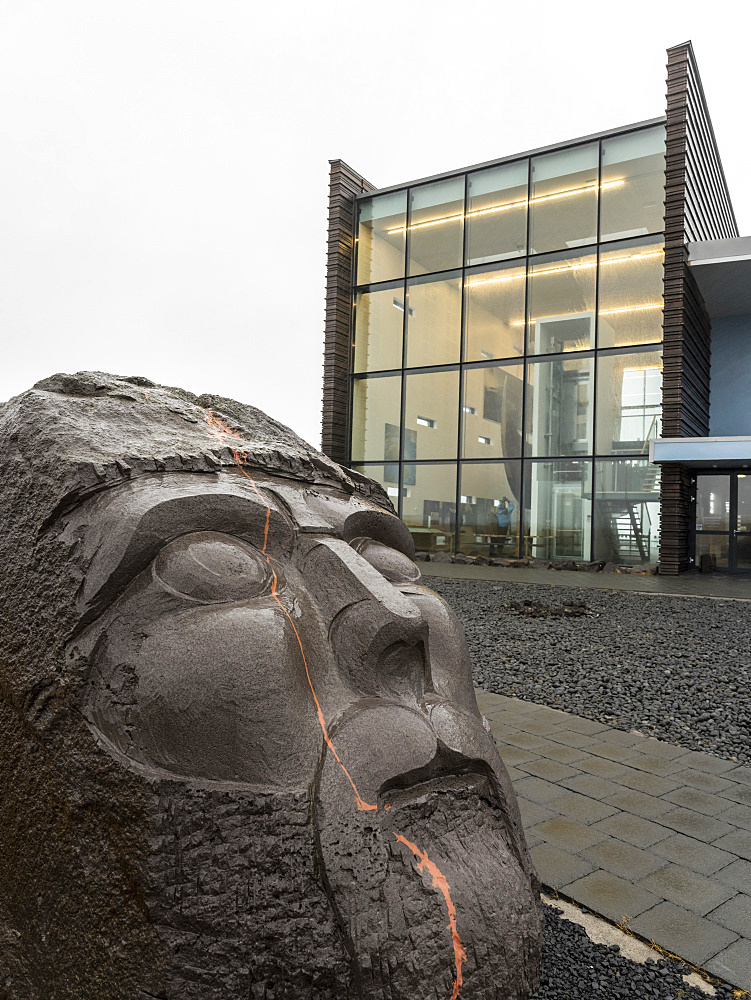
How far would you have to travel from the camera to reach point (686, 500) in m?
15.2

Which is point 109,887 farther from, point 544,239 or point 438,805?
point 544,239

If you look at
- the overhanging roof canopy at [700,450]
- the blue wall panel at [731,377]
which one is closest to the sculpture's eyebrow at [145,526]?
the overhanging roof canopy at [700,450]

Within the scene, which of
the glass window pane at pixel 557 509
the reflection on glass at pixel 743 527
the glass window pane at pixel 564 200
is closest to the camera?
the glass window pane at pixel 557 509

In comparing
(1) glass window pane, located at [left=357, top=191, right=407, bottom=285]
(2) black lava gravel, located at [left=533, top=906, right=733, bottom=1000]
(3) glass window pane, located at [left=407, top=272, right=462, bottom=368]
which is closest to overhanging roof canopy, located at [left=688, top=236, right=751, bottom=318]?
(3) glass window pane, located at [left=407, top=272, right=462, bottom=368]

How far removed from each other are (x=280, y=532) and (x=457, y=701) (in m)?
0.62

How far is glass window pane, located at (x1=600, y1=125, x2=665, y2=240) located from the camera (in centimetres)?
1451

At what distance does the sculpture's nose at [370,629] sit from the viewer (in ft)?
5.29

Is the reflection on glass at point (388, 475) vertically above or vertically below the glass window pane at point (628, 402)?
below

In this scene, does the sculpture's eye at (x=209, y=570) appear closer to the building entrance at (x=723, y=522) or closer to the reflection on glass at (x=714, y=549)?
the building entrance at (x=723, y=522)

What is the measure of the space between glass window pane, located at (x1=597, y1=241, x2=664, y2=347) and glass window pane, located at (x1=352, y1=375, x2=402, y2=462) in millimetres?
5146

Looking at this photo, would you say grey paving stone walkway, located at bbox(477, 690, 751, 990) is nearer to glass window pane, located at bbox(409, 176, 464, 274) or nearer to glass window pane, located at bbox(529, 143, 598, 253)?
glass window pane, located at bbox(529, 143, 598, 253)

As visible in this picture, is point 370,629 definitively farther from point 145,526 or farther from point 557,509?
point 557,509

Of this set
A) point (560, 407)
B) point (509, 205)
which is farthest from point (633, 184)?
point (560, 407)

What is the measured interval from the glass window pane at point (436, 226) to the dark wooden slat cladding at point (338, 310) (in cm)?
169
